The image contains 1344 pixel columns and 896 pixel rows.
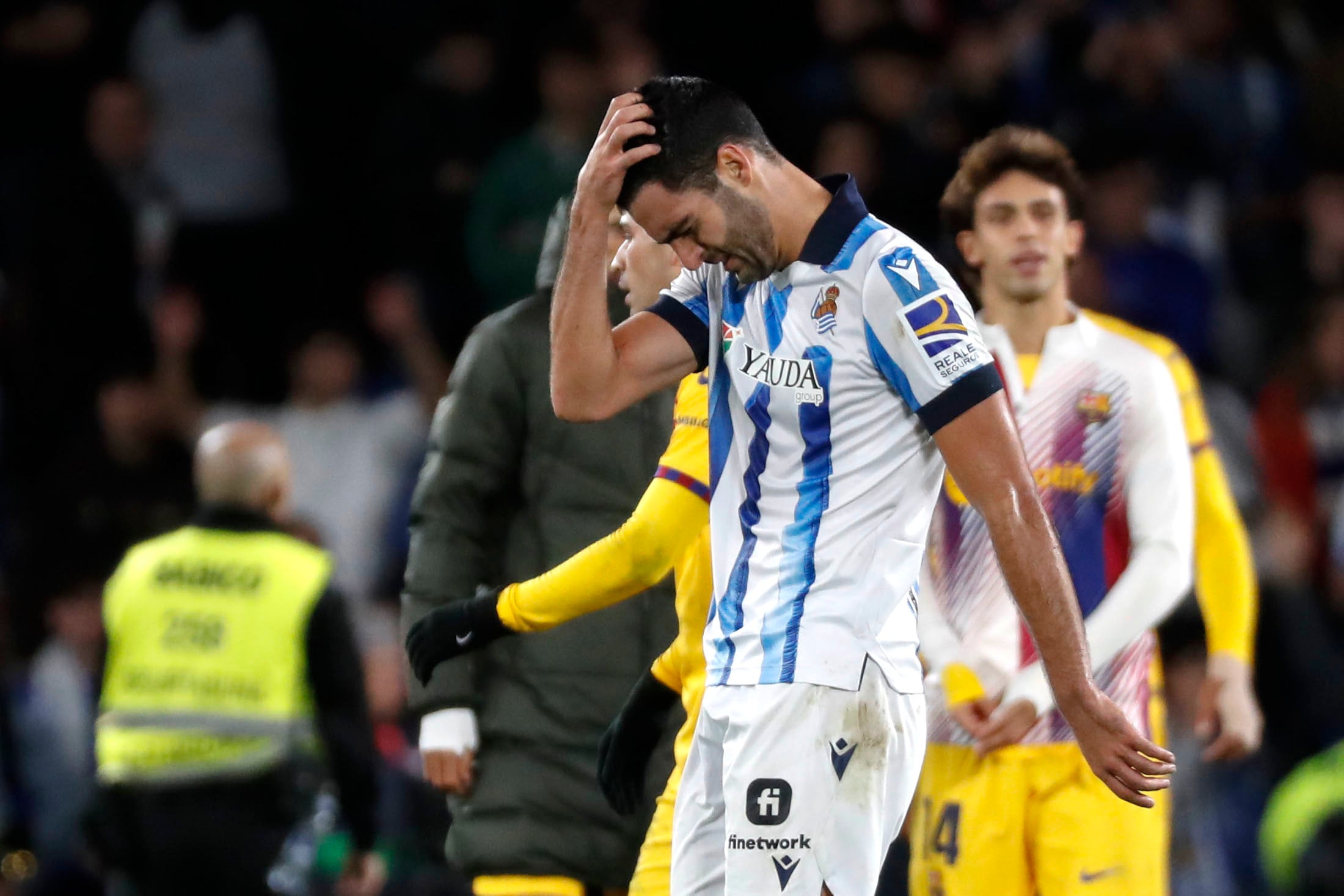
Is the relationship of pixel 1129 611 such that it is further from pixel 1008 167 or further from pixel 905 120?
pixel 905 120

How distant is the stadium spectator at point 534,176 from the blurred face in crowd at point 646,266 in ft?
15.7

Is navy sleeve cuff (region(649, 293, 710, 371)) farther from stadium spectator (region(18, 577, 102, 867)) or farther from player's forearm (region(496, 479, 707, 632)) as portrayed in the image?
stadium spectator (region(18, 577, 102, 867))

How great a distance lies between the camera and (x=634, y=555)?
13.9 feet

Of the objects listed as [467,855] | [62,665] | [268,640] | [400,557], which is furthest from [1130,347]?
[62,665]

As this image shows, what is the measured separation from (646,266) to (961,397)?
1324mm

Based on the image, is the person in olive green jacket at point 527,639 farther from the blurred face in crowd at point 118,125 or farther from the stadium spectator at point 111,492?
the blurred face in crowd at point 118,125

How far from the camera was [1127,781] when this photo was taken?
3.51 metres

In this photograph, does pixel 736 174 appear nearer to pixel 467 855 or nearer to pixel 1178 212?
pixel 467 855

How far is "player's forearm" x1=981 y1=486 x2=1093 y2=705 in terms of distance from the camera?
11.6 ft

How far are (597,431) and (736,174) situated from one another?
1.64 m

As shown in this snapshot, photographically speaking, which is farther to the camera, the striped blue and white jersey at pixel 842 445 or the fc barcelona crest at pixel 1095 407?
the fc barcelona crest at pixel 1095 407

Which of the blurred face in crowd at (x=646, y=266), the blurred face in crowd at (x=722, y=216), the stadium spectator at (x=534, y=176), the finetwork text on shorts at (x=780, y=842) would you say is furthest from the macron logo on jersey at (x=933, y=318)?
the stadium spectator at (x=534, y=176)

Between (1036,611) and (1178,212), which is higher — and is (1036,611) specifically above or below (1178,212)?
below

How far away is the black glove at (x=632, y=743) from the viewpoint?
451cm
